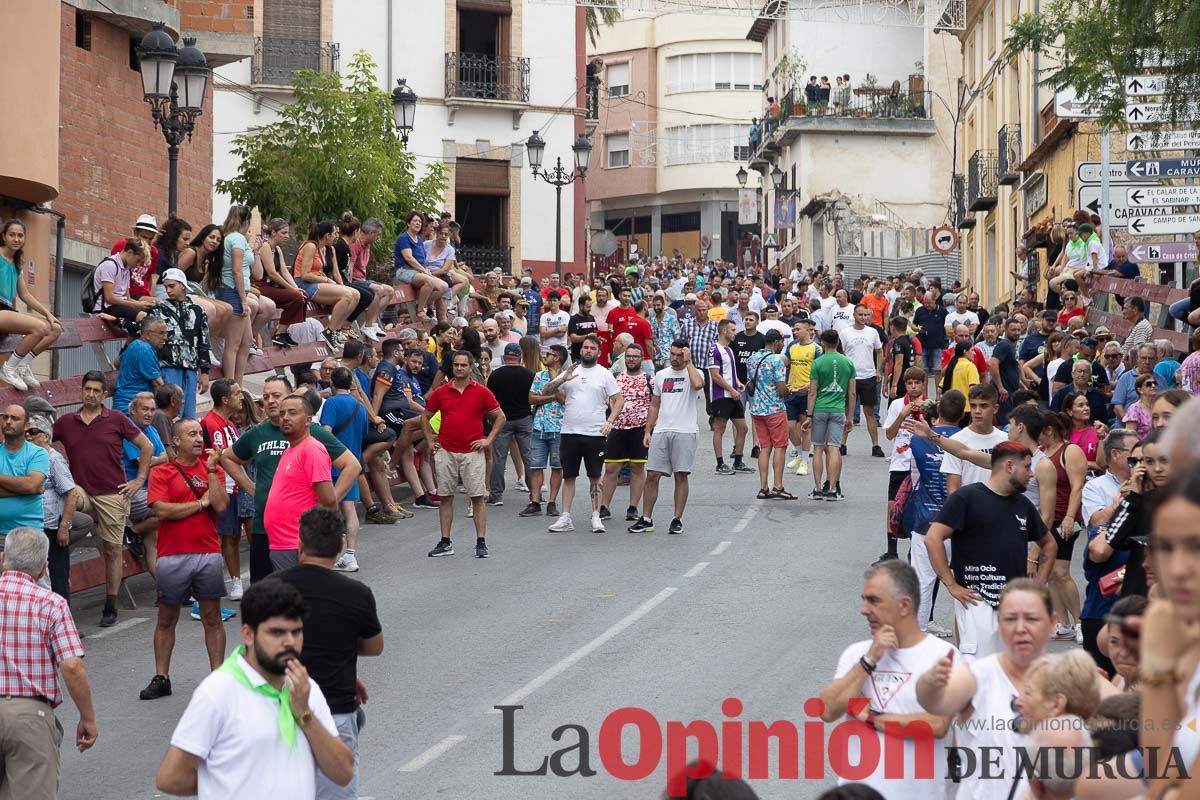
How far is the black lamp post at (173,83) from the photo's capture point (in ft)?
60.5

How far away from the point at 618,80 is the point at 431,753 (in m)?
71.6

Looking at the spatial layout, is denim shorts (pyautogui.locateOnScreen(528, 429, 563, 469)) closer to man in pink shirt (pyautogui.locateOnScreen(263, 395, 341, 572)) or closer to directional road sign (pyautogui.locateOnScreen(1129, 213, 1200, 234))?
directional road sign (pyautogui.locateOnScreen(1129, 213, 1200, 234))

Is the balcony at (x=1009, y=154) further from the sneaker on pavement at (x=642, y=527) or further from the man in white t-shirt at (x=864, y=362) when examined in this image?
the sneaker on pavement at (x=642, y=527)

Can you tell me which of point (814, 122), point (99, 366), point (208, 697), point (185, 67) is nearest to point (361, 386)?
point (99, 366)

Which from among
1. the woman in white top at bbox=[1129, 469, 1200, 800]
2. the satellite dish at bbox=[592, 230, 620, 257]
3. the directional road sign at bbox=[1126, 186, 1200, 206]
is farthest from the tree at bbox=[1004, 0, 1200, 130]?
the satellite dish at bbox=[592, 230, 620, 257]

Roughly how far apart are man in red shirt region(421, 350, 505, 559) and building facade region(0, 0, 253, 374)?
426cm

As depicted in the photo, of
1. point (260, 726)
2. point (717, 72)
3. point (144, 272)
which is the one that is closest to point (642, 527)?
point (144, 272)

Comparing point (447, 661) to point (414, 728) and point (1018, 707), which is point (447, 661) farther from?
point (1018, 707)

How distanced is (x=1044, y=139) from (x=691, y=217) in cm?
4503

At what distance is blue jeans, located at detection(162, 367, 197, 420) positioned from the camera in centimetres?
1653

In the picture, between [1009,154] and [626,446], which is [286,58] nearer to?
[1009,154]

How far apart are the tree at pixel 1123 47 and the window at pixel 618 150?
60.6 m

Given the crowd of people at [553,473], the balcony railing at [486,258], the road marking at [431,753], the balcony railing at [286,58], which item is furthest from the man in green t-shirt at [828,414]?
the balcony railing at [286,58]

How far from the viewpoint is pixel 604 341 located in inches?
1006
